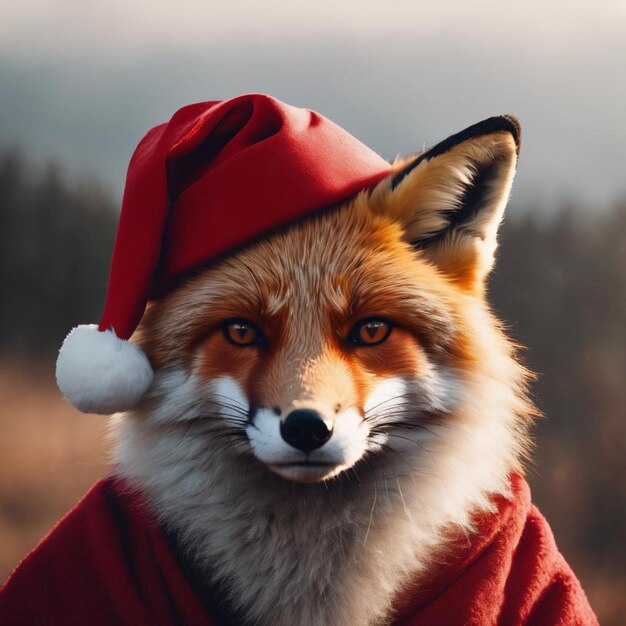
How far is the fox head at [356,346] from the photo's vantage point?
1.28m

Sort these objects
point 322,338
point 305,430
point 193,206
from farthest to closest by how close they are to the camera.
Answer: point 193,206 < point 322,338 < point 305,430

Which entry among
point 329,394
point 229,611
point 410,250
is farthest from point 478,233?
point 229,611

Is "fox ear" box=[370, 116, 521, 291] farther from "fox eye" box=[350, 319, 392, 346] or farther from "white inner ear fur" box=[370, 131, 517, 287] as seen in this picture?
"fox eye" box=[350, 319, 392, 346]

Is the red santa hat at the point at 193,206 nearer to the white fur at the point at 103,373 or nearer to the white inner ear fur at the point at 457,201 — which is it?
the white fur at the point at 103,373

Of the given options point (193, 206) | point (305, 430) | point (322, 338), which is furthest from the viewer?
point (193, 206)

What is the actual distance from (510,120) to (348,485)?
29.3 inches

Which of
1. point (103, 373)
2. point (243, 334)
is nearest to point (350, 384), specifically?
point (243, 334)

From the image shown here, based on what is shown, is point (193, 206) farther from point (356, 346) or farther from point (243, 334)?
point (356, 346)

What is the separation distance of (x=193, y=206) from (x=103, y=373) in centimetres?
36

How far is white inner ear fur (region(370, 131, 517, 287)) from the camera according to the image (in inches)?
56.0

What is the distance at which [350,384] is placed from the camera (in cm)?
127

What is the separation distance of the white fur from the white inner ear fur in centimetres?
55

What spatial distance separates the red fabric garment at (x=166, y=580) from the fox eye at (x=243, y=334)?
18.1 inches

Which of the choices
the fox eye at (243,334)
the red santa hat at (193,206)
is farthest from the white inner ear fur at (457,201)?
the fox eye at (243,334)
